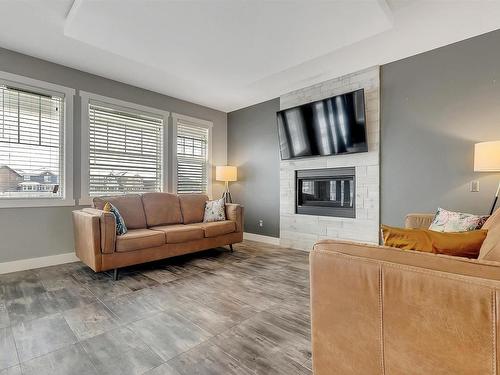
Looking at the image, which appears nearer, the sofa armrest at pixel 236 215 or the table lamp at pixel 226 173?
the sofa armrest at pixel 236 215

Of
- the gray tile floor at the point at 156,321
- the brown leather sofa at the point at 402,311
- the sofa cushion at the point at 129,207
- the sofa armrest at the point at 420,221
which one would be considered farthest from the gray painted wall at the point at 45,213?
the sofa armrest at the point at 420,221

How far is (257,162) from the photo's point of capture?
5.01 meters

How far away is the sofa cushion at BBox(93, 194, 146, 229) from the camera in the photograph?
11.3ft

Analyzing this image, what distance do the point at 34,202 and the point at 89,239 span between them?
3.56 ft

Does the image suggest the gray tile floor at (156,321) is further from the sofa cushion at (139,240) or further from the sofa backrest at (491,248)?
the sofa backrest at (491,248)

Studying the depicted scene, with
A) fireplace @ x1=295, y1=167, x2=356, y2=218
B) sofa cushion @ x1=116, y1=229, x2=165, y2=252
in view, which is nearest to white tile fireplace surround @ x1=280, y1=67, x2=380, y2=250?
fireplace @ x1=295, y1=167, x2=356, y2=218

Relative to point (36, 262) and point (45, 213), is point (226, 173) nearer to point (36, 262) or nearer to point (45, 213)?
point (45, 213)

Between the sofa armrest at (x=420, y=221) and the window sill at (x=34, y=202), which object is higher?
the window sill at (x=34, y=202)

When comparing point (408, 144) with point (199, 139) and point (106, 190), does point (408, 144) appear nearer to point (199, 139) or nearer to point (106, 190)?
point (199, 139)

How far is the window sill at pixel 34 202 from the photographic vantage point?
304 centimetres

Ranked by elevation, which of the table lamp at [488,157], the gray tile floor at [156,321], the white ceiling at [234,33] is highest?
the white ceiling at [234,33]

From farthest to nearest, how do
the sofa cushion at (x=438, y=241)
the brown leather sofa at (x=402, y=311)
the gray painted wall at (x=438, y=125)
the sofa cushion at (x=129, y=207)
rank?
1. the sofa cushion at (x=129, y=207)
2. the gray painted wall at (x=438, y=125)
3. the sofa cushion at (x=438, y=241)
4. the brown leather sofa at (x=402, y=311)

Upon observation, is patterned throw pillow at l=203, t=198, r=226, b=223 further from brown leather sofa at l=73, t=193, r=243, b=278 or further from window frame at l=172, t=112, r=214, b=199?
window frame at l=172, t=112, r=214, b=199

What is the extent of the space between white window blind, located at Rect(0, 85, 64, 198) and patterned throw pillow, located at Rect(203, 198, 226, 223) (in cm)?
197
